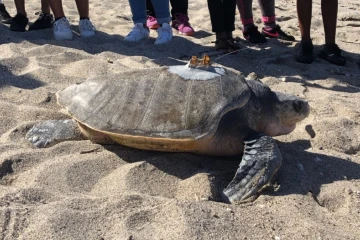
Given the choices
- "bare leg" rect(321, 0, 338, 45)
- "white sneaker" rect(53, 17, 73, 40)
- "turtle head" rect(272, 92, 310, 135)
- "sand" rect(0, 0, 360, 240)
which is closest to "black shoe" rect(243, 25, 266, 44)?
"bare leg" rect(321, 0, 338, 45)

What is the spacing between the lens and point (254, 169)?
1.67m

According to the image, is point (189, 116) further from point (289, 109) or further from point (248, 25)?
point (248, 25)

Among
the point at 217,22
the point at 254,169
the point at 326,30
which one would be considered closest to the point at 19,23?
the point at 217,22

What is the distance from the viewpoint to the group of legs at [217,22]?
3277 millimetres

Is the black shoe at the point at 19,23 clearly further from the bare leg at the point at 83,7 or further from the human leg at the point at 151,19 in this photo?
the human leg at the point at 151,19

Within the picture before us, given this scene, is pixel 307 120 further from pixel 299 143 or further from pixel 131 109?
pixel 131 109

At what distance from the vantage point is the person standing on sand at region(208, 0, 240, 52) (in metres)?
3.42

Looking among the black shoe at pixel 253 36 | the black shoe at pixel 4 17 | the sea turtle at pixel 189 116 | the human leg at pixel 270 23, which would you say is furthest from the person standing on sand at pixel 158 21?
the sea turtle at pixel 189 116

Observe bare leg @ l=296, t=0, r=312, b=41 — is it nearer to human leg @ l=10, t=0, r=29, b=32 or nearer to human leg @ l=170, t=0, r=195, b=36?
human leg @ l=170, t=0, r=195, b=36

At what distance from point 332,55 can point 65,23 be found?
82.9 inches

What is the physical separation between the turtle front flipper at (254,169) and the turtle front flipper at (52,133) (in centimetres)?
79

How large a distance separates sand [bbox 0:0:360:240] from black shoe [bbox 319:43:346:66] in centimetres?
22

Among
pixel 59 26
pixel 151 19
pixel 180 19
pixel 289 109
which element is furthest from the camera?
pixel 151 19

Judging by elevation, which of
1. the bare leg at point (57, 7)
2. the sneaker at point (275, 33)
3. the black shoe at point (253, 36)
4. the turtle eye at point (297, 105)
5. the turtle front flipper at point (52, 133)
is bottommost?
the sneaker at point (275, 33)
